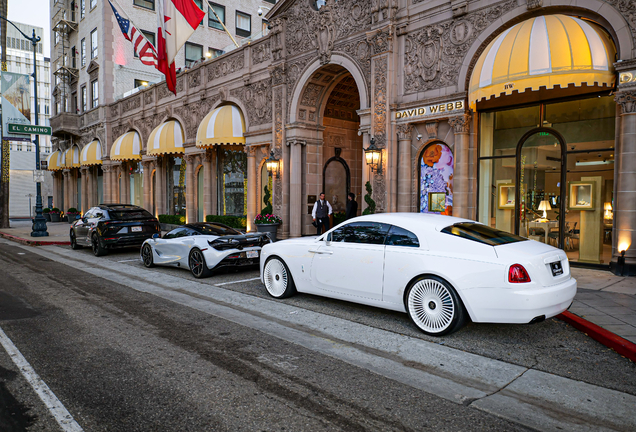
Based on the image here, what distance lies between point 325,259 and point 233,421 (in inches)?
150

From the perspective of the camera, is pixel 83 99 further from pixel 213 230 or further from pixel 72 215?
pixel 213 230

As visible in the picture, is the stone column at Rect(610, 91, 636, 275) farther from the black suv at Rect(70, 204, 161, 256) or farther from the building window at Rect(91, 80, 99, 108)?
the building window at Rect(91, 80, 99, 108)

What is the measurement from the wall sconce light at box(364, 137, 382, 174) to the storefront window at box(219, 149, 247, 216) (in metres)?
8.62

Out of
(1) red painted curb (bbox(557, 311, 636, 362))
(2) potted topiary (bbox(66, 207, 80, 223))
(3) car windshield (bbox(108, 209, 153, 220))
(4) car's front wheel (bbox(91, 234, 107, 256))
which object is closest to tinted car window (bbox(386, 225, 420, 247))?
(1) red painted curb (bbox(557, 311, 636, 362))

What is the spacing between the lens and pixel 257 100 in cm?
1900

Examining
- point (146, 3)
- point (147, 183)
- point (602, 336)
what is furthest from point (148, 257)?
point (146, 3)

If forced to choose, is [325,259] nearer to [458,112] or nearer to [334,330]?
[334,330]

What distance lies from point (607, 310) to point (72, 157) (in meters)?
40.2

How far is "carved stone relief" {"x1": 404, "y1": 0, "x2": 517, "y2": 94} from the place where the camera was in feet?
38.5

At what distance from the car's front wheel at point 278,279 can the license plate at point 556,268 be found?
4149mm

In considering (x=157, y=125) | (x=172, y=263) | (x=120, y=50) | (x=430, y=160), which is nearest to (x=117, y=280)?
(x=172, y=263)

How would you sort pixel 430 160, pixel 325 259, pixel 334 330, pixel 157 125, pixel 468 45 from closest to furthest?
pixel 334 330 < pixel 325 259 < pixel 468 45 < pixel 430 160 < pixel 157 125

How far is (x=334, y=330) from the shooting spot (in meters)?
5.97

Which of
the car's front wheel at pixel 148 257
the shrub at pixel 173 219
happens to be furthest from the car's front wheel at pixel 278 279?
the shrub at pixel 173 219
